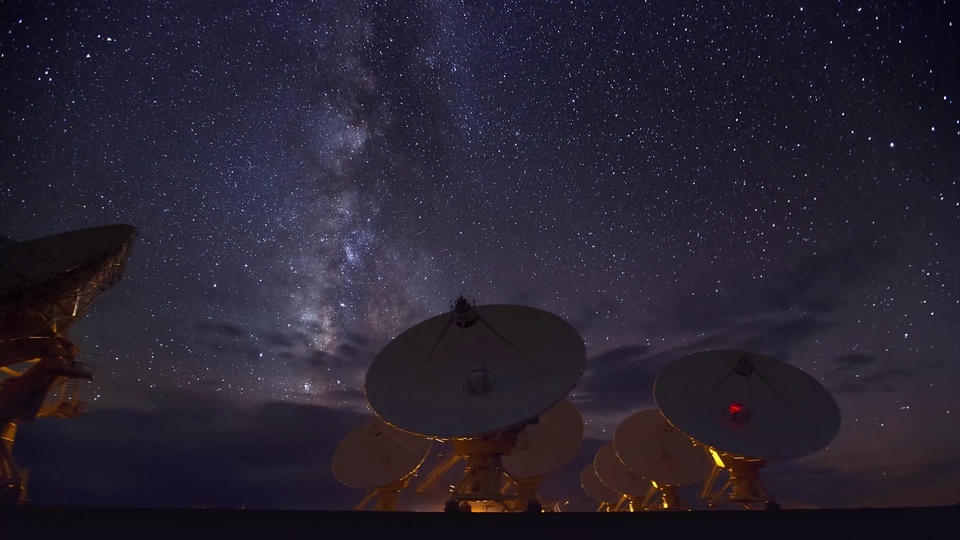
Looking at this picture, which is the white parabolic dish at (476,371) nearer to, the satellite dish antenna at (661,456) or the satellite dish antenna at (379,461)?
the satellite dish antenna at (379,461)

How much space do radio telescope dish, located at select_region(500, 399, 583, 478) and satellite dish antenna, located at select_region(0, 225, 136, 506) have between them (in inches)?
675

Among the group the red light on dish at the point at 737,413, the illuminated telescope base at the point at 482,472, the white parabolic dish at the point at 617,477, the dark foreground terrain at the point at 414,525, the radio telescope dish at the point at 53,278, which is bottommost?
the dark foreground terrain at the point at 414,525

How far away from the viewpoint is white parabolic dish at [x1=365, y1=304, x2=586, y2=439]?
53.3 feet

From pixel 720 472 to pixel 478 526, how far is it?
1622 cm

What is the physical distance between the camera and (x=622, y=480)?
117ft

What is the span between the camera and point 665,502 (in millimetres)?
27812

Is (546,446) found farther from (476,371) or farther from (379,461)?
(476,371)

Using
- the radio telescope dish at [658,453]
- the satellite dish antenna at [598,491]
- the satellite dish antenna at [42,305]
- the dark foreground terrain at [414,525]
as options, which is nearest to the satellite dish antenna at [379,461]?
the radio telescope dish at [658,453]

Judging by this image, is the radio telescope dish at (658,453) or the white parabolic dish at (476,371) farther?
the radio telescope dish at (658,453)

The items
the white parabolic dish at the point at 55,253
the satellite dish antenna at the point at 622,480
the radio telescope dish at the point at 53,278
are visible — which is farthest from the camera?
the satellite dish antenna at the point at 622,480

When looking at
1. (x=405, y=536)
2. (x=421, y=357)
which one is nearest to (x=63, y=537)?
(x=405, y=536)

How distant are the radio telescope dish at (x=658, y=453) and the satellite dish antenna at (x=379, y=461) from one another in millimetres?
9629

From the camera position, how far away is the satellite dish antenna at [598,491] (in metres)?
41.7

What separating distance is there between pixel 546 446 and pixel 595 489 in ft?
63.6
